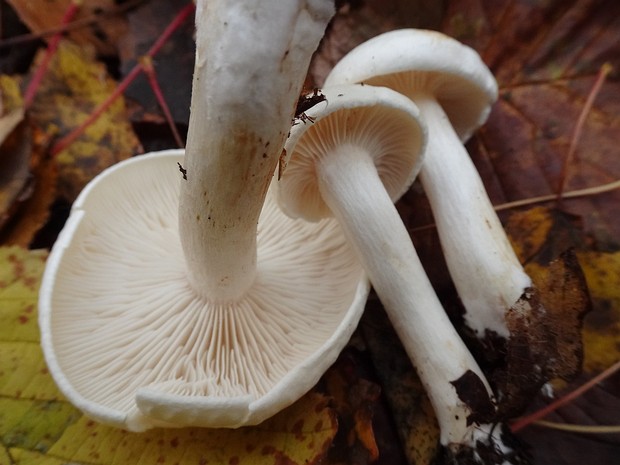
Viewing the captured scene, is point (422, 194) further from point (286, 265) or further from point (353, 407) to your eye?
point (353, 407)

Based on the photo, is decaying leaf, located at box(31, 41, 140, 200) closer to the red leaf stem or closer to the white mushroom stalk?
the red leaf stem

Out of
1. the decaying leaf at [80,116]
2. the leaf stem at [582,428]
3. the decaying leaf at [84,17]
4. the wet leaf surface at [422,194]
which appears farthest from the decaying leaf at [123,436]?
the decaying leaf at [84,17]

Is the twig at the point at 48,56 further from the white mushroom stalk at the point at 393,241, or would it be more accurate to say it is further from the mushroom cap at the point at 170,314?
the white mushroom stalk at the point at 393,241

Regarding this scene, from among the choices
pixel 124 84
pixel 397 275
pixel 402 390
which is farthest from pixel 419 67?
pixel 124 84

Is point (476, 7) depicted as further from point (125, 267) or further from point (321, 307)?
point (125, 267)

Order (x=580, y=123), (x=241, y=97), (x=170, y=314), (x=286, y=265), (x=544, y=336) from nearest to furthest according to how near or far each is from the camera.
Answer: (x=241, y=97) < (x=544, y=336) < (x=170, y=314) < (x=286, y=265) < (x=580, y=123)

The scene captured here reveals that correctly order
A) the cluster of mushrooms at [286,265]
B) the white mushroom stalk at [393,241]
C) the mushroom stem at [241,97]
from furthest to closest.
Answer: the white mushroom stalk at [393,241], the cluster of mushrooms at [286,265], the mushroom stem at [241,97]

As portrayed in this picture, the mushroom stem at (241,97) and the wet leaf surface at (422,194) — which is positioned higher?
the mushroom stem at (241,97)
